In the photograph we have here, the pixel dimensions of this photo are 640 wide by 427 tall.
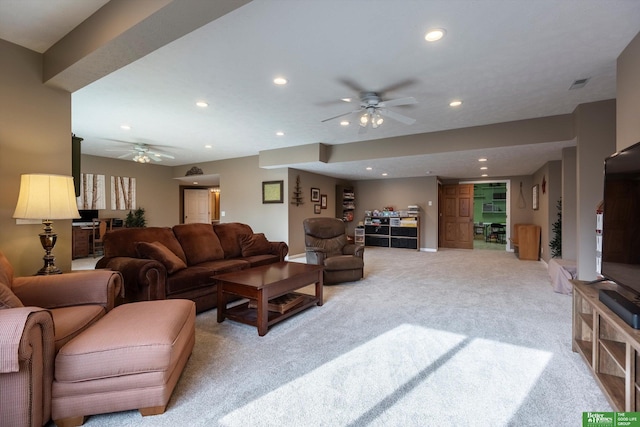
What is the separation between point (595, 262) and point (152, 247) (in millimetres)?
5229

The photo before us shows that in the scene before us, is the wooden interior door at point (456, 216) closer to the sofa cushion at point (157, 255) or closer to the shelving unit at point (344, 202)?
the shelving unit at point (344, 202)

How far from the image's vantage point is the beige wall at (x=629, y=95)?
90.4 inches

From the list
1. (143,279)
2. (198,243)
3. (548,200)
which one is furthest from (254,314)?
(548,200)

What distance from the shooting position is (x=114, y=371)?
1.50m

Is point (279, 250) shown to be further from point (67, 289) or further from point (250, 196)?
point (250, 196)

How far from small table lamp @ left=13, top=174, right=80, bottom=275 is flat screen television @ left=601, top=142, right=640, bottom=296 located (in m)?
3.60

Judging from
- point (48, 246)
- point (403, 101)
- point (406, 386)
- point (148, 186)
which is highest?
point (403, 101)

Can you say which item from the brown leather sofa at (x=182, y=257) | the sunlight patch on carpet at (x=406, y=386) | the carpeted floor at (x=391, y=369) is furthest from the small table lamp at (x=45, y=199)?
the sunlight patch on carpet at (x=406, y=386)

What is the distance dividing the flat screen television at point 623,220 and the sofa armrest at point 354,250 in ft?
9.85

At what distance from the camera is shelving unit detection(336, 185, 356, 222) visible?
29.9 feet

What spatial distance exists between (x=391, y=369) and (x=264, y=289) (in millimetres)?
1211

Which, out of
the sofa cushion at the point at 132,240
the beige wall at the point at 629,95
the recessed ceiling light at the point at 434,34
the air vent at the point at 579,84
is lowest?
the sofa cushion at the point at 132,240

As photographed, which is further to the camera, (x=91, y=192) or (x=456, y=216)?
(x=456, y=216)

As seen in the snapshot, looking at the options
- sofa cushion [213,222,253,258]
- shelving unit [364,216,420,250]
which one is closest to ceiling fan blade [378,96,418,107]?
sofa cushion [213,222,253,258]
